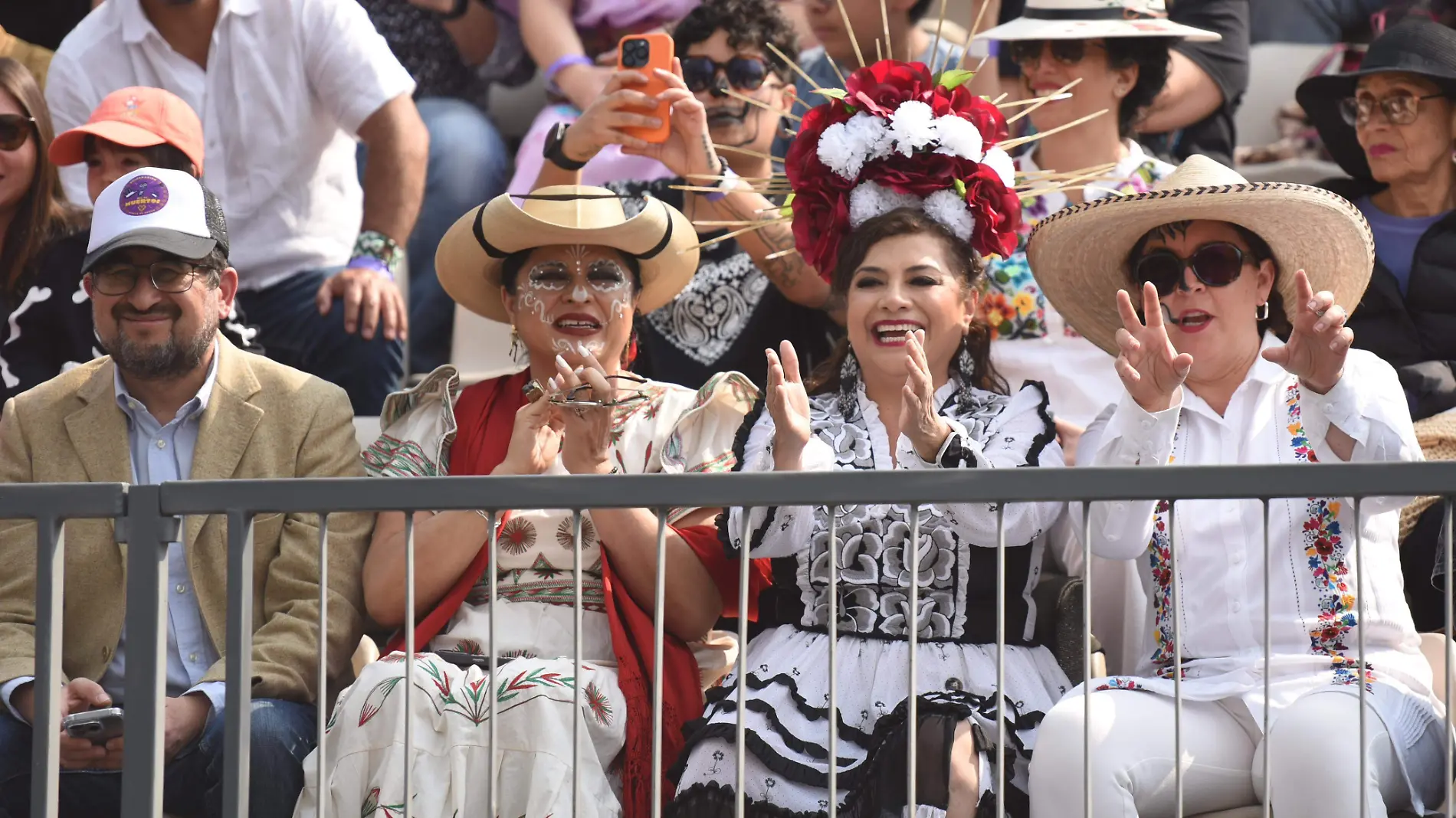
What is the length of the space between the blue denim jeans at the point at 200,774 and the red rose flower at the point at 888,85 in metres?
1.89

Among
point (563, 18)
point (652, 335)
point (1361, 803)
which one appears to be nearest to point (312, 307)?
point (652, 335)

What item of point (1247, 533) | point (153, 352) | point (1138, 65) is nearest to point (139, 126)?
point (153, 352)

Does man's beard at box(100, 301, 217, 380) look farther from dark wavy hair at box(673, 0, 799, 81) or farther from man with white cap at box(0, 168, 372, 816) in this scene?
dark wavy hair at box(673, 0, 799, 81)

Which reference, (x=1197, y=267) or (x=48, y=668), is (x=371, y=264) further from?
(x=48, y=668)

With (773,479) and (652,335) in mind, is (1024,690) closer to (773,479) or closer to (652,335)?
(773,479)

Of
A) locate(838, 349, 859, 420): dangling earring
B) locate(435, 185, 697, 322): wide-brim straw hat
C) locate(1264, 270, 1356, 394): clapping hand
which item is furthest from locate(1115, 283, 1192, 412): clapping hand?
locate(435, 185, 697, 322): wide-brim straw hat

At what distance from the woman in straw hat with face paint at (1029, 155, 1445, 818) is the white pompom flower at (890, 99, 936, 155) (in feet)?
1.28

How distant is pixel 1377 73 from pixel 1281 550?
200cm

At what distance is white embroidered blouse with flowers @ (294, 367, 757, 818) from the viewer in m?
3.86

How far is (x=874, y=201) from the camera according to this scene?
180 inches

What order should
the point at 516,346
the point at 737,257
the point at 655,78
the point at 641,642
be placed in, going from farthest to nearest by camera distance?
the point at 737,257 → the point at 655,78 → the point at 516,346 → the point at 641,642

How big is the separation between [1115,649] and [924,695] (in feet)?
2.36

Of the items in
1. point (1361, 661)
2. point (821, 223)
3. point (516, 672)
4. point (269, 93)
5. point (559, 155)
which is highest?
point (269, 93)

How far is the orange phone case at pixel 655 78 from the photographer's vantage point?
508 cm
